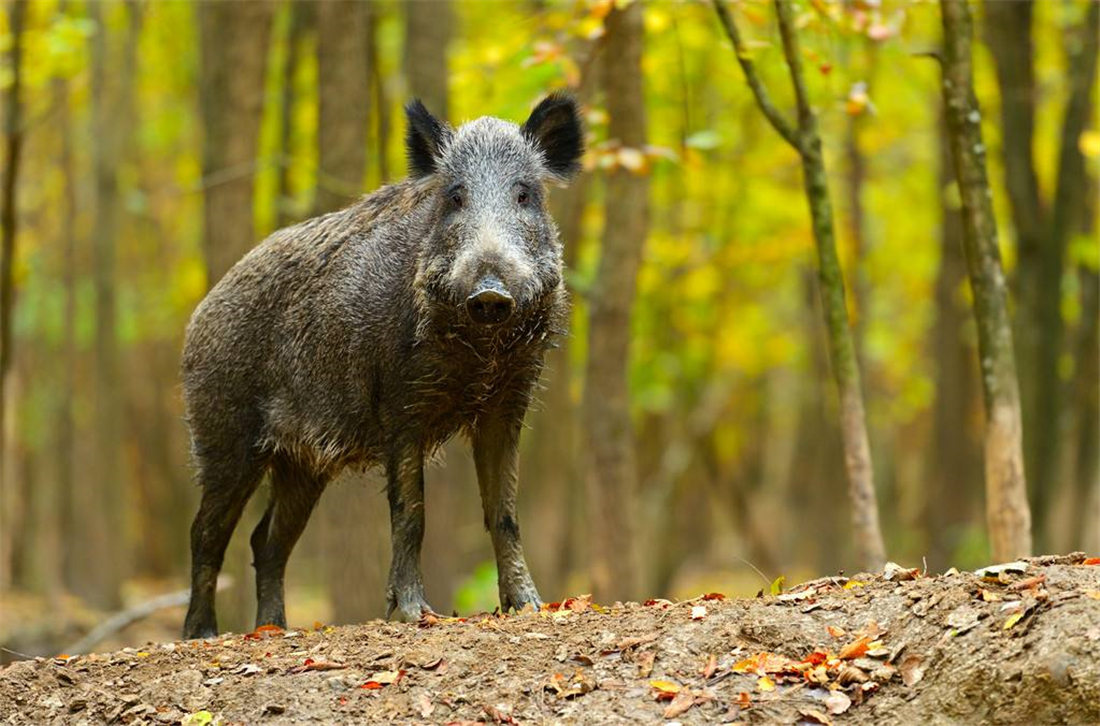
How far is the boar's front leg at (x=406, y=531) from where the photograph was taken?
288 inches

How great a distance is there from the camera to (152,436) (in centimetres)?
2662

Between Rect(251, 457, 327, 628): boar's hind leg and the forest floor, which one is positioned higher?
Rect(251, 457, 327, 628): boar's hind leg

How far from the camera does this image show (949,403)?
1789cm

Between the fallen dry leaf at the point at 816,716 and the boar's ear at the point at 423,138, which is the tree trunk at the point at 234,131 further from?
the fallen dry leaf at the point at 816,716

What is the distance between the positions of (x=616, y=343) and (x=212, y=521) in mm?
4381

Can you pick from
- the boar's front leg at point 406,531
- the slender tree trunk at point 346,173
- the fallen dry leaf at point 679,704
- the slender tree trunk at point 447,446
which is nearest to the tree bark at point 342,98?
the slender tree trunk at point 346,173

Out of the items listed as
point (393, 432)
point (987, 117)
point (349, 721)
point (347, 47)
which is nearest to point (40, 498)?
point (347, 47)

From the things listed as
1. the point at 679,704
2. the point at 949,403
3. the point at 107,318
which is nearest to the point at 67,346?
the point at 107,318

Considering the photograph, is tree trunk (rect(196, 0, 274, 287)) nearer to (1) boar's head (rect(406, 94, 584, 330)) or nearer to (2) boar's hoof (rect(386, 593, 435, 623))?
→ (1) boar's head (rect(406, 94, 584, 330))

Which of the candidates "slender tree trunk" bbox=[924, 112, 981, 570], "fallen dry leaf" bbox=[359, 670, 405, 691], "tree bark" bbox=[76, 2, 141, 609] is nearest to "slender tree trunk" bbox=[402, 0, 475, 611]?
"tree bark" bbox=[76, 2, 141, 609]

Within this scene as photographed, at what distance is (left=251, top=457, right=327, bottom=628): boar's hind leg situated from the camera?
28.2 ft

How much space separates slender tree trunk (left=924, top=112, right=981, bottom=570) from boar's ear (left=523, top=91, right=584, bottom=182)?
10.2 m

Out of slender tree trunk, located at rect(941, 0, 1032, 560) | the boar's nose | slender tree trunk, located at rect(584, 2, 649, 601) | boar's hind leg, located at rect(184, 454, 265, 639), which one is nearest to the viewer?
the boar's nose

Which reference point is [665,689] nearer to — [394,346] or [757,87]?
[394,346]
